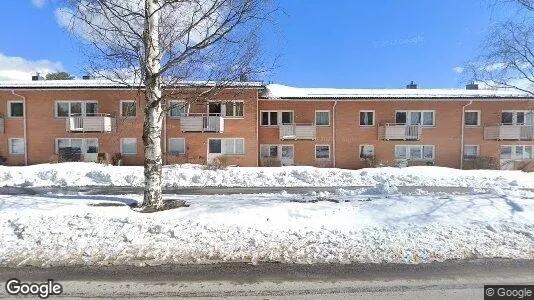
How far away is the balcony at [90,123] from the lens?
23.7 m

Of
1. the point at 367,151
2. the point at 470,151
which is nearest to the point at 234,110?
the point at 367,151

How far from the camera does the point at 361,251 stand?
18.7 ft

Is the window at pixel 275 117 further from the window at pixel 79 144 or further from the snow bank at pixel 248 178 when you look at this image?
the window at pixel 79 144

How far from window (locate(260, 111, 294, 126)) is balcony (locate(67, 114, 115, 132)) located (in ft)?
35.7

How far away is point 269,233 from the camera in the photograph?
6.43 meters

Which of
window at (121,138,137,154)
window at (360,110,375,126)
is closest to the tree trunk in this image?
window at (121,138,137,154)

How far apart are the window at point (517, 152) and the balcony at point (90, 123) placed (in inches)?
1127

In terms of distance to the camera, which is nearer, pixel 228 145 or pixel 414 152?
pixel 228 145

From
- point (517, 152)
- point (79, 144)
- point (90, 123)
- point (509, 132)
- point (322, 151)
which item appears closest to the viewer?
point (90, 123)

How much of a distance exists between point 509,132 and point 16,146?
35.2 meters

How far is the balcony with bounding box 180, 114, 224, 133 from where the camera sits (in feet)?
78.4

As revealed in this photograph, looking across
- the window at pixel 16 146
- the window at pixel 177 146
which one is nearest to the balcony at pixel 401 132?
the window at pixel 177 146

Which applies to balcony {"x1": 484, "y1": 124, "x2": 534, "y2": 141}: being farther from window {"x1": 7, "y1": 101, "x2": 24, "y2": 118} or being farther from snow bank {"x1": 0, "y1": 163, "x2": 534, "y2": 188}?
window {"x1": 7, "y1": 101, "x2": 24, "y2": 118}

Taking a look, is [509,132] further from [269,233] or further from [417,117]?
[269,233]
